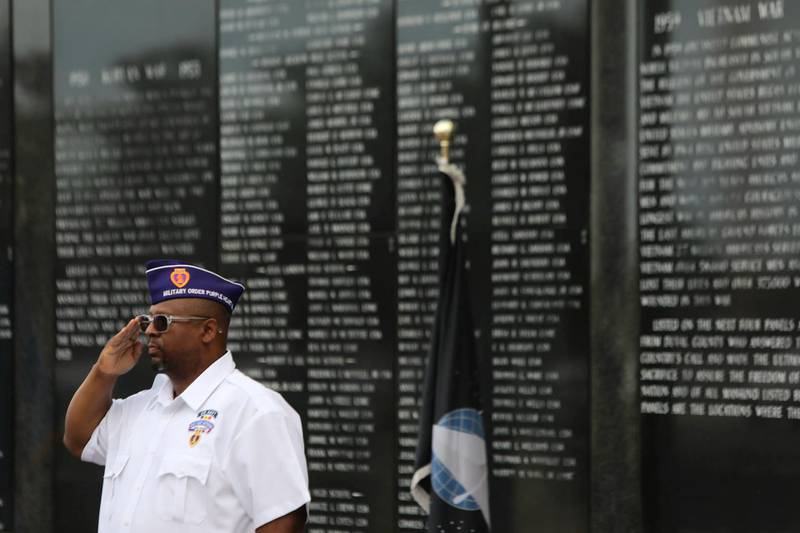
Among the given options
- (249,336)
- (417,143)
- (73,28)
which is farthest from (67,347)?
(417,143)

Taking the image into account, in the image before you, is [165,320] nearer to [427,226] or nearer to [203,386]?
[203,386]

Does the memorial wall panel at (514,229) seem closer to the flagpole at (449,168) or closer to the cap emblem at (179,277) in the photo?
the flagpole at (449,168)

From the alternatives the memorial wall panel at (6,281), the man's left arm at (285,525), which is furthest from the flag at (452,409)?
the memorial wall panel at (6,281)

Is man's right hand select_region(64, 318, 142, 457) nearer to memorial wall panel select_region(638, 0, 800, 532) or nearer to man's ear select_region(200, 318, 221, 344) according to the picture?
man's ear select_region(200, 318, 221, 344)

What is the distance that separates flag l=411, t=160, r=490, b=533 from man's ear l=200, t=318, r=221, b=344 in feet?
3.81

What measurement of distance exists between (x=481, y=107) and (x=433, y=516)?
205 centimetres

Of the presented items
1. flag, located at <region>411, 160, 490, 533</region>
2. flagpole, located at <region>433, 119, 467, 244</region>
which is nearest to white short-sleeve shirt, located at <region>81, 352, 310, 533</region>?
flag, located at <region>411, 160, 490, 533</region>

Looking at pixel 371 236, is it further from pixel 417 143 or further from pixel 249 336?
pixel 249 336

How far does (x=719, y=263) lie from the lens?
4.18m

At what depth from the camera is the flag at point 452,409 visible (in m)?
3.77

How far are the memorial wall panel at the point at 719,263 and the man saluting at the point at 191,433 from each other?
211 cm

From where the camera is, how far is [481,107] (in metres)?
4.68

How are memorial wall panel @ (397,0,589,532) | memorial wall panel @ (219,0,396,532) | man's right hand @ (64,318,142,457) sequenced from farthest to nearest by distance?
memorial wall panel @ (219,0,396,532) → memorial wall panel @ (397,0,589,532) → man's right hand @ (64,318,142,457)

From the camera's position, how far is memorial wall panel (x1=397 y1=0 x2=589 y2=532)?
4473mm
